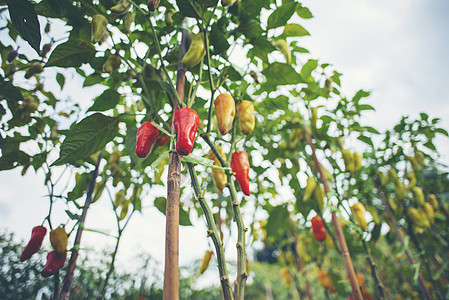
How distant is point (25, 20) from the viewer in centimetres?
69

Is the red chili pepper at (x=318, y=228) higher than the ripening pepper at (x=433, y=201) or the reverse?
the reverse

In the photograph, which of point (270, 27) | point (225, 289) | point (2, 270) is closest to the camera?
point (225, 289)

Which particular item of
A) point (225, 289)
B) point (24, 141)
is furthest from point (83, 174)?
point (225, 289)

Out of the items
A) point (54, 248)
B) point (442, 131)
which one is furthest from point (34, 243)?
point (442, 131)

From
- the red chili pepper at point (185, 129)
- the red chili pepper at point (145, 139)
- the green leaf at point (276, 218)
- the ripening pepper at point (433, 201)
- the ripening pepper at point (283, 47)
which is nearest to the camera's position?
the red chili pepper at point (185, 129)

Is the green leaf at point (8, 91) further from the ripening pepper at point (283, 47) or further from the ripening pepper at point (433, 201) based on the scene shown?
the ripening pepper at point (433, 201)

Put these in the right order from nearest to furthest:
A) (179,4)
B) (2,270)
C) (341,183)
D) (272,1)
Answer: (179,4) → (272,1) → (341,183) → (2,270)

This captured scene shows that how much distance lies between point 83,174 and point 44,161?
175mm

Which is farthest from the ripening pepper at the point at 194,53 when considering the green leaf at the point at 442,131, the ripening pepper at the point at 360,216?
the green leaf at the point at 442,131

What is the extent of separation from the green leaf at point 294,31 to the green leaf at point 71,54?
29.0 inches

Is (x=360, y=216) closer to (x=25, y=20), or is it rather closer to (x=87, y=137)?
(x=87, y=137)

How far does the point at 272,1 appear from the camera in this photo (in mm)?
1048

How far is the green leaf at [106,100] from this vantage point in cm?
90

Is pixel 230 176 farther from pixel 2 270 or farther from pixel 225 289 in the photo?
pixel 2 270
